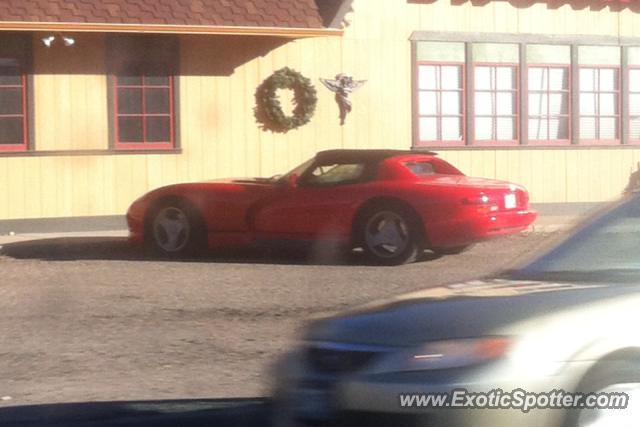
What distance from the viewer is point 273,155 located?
69.9 ft

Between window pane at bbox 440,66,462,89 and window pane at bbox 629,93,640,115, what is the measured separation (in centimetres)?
352

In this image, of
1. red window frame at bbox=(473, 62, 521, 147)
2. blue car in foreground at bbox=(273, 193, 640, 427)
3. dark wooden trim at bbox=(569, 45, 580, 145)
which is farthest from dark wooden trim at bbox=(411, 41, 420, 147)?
blue car in foreground at bbox=(273, 193, 640, 427)

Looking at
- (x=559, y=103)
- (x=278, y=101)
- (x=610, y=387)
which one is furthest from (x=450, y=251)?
(x=610, y=387)

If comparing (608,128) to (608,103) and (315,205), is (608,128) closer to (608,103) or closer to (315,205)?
(608,103)

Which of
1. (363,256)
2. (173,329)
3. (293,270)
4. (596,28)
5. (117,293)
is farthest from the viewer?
(596,28)

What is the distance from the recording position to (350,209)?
15969 mm

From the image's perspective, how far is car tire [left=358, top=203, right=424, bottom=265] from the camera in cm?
1578

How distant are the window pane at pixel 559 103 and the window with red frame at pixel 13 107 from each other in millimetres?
8999

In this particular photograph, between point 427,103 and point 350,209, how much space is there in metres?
6.72

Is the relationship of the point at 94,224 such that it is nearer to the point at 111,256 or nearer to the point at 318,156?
the point at 111,256

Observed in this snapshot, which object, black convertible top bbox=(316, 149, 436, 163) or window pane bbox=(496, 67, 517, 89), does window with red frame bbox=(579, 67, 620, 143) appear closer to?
window pane bbox=(496, 67, 517, 89)

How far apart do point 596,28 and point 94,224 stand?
9.35 meters

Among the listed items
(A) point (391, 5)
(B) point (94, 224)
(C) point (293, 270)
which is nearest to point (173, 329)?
(C) point (293, 270)

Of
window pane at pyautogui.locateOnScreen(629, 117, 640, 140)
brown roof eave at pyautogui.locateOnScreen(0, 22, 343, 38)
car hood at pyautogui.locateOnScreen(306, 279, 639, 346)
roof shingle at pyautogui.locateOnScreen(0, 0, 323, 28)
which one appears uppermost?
roof shingle at pyautogui.locateOnScreen(0, 0, 323, 28)
